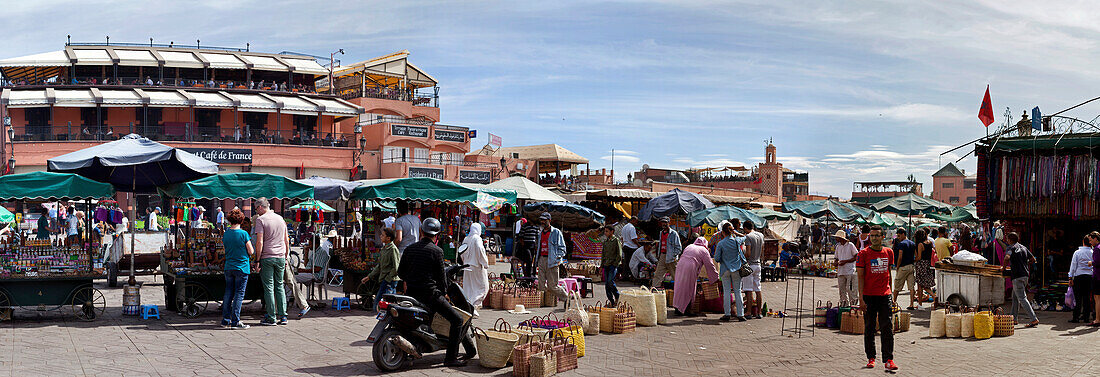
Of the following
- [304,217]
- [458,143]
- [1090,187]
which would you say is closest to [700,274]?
[1090,187]

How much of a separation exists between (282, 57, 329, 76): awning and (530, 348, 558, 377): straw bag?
143ft

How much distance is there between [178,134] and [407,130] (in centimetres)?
1167

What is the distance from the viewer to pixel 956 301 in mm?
12688

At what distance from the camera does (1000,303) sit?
12414 mm

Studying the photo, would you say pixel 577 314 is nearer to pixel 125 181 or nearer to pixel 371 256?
pixel 371 256

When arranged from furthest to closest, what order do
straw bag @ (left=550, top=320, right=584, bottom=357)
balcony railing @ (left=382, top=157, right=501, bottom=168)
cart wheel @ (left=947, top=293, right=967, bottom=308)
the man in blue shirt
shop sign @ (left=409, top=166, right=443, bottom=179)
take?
balcony railing @ (left=382, top=157, right=501, bottom=168)
shop sign @ (left=409, top=166, right=443, bottom=179)
cart wheel @ (left=947, top=293, right=967, bottom=308)
the man in blue shirt
straw bag @ (left=550, top=320, right=584, bottom=357)

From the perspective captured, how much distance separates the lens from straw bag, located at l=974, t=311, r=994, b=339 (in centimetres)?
1102

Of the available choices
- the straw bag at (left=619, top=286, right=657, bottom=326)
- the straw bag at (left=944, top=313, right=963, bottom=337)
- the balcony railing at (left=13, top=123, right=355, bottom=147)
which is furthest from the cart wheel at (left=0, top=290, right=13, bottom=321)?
the balcony railing at (left=13, top=123, right=355, bottom=147)

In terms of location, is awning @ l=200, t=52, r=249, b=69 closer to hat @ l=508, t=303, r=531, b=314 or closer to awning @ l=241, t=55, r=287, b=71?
awning @ l=241, t=55, r=287, b=71

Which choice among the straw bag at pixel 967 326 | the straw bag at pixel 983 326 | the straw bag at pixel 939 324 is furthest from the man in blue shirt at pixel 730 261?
the straw bag at pixel 983 326

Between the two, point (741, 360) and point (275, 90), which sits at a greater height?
point (275, 90)

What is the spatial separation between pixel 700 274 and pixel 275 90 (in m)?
39.2

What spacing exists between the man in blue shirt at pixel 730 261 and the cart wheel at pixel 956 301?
10.8 feet

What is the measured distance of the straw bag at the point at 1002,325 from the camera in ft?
36.9
